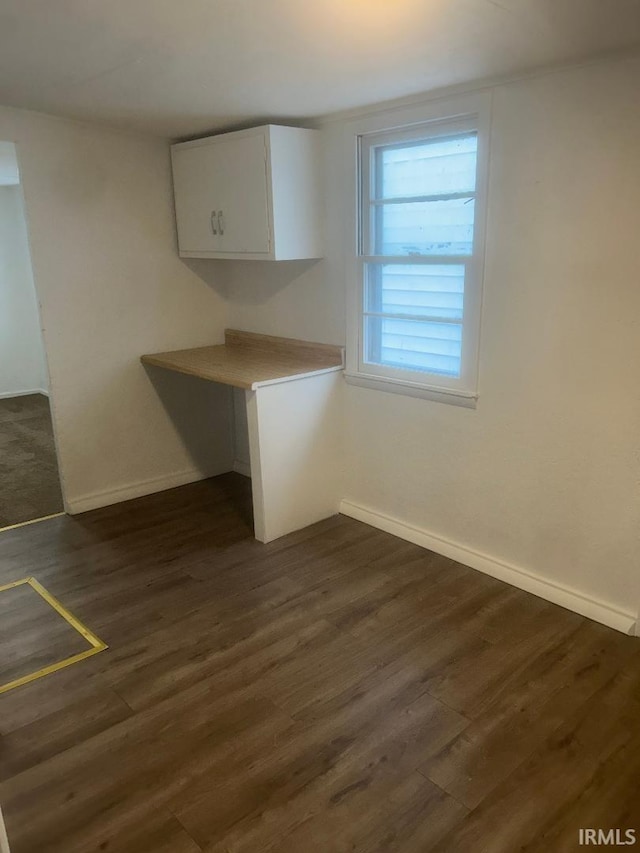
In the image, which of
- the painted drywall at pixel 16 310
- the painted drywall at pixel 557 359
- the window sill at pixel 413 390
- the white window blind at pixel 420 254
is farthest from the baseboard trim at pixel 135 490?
the painted drywall at pixel 16 310

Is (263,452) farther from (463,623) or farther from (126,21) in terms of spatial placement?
(126,21)

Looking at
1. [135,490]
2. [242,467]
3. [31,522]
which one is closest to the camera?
[31,522]

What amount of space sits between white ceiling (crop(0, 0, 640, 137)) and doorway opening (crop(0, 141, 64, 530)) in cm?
236

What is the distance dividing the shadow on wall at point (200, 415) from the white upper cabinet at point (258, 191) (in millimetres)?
907

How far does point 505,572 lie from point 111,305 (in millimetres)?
2662

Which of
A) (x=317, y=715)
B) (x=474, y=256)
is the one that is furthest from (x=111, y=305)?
(x=317, y=715)

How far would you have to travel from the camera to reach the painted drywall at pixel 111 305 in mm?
3477

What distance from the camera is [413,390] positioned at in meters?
3.24

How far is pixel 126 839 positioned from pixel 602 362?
227 centimetres

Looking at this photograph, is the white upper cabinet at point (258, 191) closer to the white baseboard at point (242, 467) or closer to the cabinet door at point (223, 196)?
the cabinet door at point (223, 196)

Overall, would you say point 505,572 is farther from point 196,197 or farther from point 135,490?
point 196,197

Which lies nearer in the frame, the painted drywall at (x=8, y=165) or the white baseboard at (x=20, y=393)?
the painted drywall at (x=8, y=165)

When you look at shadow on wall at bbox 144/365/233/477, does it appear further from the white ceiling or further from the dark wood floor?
the white ceiling

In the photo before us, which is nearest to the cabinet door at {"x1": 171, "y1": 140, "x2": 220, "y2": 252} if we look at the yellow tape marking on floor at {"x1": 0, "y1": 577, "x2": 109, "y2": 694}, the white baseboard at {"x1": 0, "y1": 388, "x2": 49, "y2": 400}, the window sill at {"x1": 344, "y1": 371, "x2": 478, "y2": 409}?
the window sill at {"x1": 344, "y1": 371, "x2": 478, "y2": 409}
